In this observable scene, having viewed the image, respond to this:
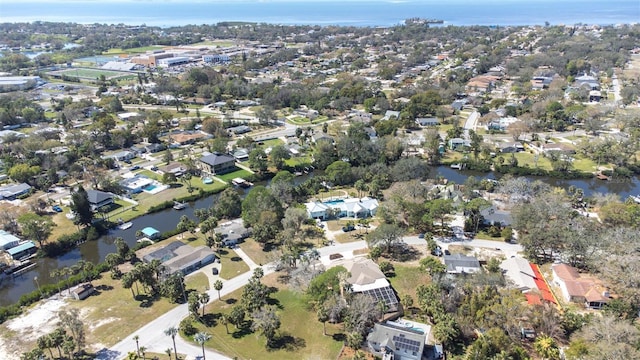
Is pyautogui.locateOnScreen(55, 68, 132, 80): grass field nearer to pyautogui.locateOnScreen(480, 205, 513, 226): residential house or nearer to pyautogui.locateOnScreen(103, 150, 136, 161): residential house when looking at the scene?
pyautogui.locateOnScreen(103, 150, 136, 161): residential house

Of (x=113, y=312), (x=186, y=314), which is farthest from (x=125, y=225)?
(x=186, y=314)

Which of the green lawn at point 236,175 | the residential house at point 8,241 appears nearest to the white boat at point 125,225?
the residential house at point 8,241

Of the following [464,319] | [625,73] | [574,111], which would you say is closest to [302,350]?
[464,319]

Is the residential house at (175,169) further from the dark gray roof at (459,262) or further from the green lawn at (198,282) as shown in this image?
the dark gray roof at (459,262)

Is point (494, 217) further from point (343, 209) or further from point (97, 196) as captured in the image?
point (97, 196)

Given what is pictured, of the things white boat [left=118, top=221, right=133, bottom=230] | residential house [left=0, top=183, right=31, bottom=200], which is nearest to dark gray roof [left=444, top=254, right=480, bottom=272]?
white boat [left=118, top=221, right=133, bottom=230]
